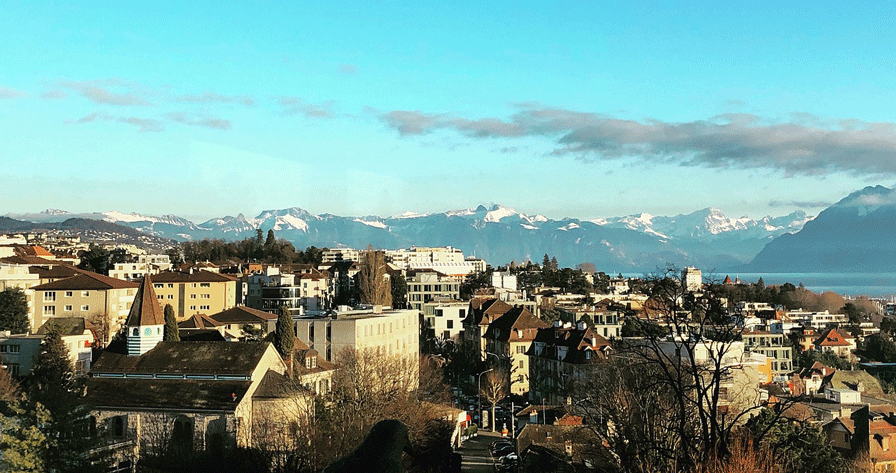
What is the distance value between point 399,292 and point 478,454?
163 ft

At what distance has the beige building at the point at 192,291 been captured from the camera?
81.8 meters

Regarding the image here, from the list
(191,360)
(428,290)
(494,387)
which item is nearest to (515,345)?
(494,387)

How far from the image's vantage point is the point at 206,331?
198 feet

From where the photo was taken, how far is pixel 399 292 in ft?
315

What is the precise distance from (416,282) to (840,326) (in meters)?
61.2

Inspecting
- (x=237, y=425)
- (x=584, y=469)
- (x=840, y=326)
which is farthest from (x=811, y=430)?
(x=840, y=326)

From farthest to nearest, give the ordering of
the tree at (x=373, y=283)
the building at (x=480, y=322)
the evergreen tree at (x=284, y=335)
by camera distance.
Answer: the tree at (x=373, y=283) → the building at (x=480, y=322) → the evergreen tree at (x=284, y=335)

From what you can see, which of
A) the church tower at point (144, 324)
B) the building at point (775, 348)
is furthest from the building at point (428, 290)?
the church tower at point (144, 324)

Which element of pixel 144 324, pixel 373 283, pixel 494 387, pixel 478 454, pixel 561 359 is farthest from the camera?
pixel 373 283

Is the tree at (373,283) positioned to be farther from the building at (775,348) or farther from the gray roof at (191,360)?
the gray roof at (191,360)

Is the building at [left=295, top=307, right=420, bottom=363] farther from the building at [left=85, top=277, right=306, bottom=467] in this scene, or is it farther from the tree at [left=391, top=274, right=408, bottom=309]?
the tree at [left=391, top=274, right=408, bottom=309]

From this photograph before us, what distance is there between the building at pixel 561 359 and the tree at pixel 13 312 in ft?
120

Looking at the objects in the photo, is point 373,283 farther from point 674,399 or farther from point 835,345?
point 674,399

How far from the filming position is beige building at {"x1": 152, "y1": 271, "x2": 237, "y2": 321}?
81.8 m
